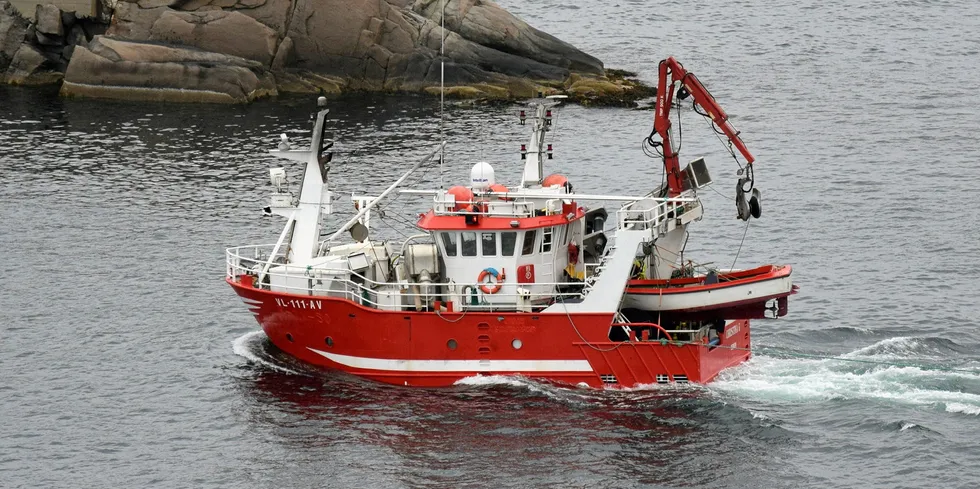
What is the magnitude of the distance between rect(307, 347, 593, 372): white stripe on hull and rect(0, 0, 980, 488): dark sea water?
1.58ft

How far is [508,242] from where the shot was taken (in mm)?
37625

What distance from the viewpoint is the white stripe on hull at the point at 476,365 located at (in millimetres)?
37406

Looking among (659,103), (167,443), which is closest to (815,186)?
(659,103)

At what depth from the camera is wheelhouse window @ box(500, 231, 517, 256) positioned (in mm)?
37531

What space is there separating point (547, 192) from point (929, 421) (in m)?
11.8

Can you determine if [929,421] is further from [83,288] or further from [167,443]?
[83,288]

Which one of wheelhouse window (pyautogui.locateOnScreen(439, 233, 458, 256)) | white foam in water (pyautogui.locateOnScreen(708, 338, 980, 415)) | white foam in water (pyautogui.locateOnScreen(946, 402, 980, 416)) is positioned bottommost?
white foam in water (pyautogui.locateOnScreen(946, 402, 980, 416))

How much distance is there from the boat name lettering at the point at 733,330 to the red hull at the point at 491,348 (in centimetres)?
12

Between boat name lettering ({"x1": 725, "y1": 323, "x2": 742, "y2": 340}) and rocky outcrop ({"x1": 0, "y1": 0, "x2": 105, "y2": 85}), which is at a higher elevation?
rocky outcrop ({"x1": 0, "y1": 0, "x2": 105, "y2": 85})

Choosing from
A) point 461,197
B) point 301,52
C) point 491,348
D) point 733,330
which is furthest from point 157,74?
point 733,330

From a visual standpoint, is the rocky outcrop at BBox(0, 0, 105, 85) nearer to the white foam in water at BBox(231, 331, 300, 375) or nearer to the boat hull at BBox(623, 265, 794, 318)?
the white foam in water at BBox(231, 331, 300, 375)

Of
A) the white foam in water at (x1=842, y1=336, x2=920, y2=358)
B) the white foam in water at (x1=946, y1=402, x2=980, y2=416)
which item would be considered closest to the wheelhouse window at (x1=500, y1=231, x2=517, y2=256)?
the white foam in water at (x1=842, y1=336, x2=920, y2=358)

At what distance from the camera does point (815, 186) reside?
59.9 metres

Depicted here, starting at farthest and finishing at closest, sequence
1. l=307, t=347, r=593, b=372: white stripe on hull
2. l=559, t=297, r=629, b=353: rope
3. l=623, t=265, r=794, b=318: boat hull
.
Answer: l=307, t=347, r=593, b=372: white stripe on hull, l=559, t=297, r=629, b=353: rope, l=623, t=265, r=794, b=318: boat hull
